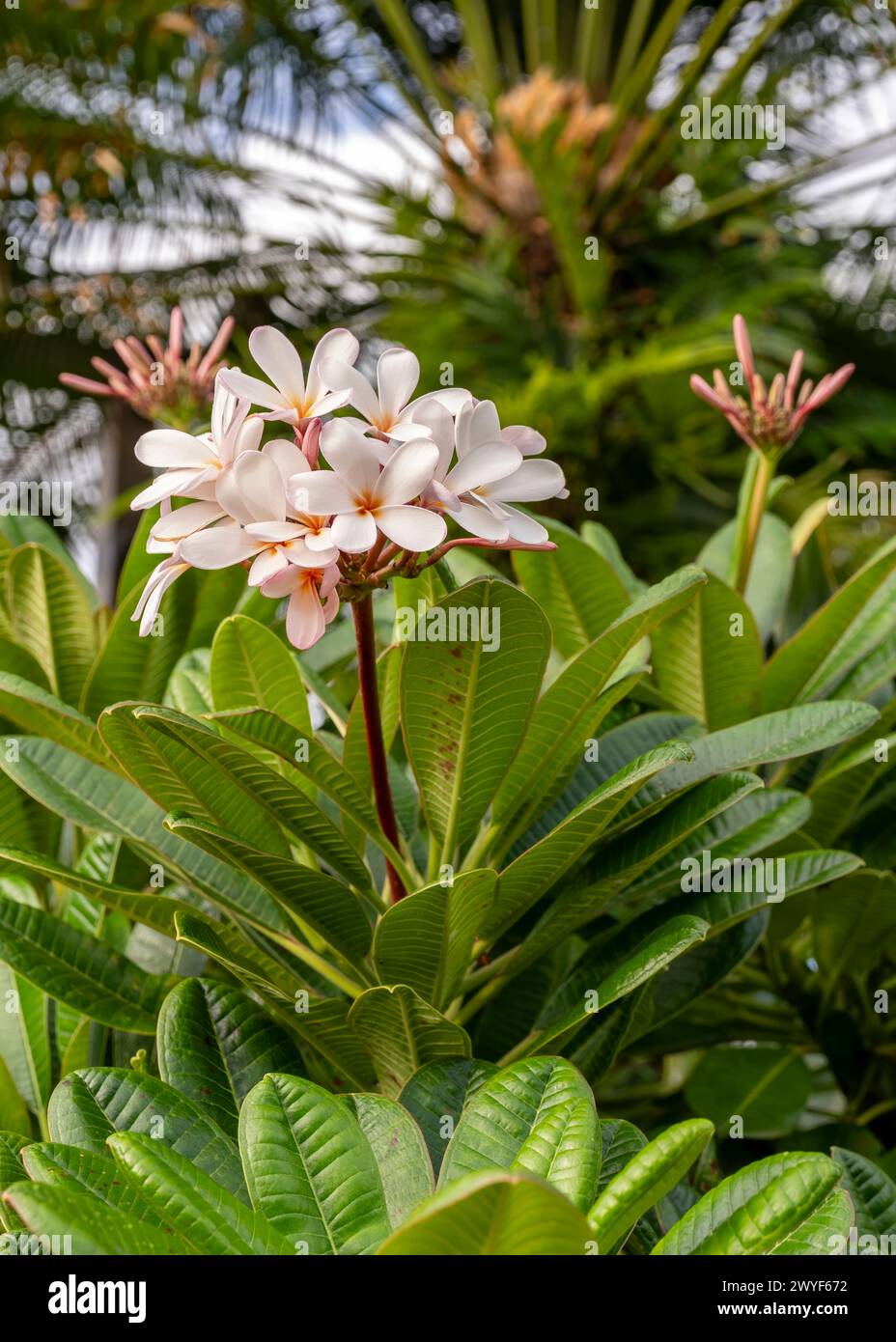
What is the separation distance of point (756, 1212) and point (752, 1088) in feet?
1.15

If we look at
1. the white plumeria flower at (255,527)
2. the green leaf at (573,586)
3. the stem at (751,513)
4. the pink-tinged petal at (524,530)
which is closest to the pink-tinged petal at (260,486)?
the white plumeria flower at (255,527)

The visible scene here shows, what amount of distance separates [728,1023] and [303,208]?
364cm

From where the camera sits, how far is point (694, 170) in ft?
12.0

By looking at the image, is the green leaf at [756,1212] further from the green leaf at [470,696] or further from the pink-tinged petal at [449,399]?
the pink-tinged petal at [449,399]

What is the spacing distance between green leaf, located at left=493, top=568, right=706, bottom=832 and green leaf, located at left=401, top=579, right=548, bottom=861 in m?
0.03

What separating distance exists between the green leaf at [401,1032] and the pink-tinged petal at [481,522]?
0.68 ft

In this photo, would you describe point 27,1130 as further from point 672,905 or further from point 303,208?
point 303,208

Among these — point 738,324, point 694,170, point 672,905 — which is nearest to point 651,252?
point 694,170

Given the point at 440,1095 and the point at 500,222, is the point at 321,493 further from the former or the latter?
the point at 500,222

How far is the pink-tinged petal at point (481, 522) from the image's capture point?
0.49m

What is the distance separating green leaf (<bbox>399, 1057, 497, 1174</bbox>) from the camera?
55 cm

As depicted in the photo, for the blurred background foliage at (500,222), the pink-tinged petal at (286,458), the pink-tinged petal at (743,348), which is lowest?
the pink-tinged petal at (286,458)

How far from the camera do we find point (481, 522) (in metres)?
0.50

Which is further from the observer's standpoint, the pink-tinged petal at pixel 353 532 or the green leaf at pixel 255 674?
the green leaf at pixel 255 674
